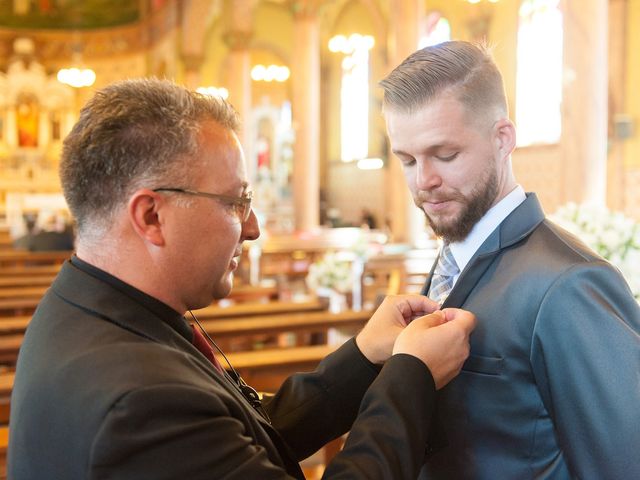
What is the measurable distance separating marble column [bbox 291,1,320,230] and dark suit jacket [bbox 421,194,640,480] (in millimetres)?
12126

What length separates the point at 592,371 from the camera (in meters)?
1.24

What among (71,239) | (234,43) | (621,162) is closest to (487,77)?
(71,239)

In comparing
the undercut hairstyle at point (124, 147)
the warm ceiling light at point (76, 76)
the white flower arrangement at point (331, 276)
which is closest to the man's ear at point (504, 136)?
the undercut hairstyle at point (124, 147)

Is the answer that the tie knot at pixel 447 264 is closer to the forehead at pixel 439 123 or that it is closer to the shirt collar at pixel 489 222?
the shirt collar at pixel 489 222

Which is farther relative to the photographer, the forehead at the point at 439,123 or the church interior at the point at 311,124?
the church interior at the point at 311,124

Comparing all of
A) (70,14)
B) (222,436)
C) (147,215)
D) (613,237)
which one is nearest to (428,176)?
(147,215)

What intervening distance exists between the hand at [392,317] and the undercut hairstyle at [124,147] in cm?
58

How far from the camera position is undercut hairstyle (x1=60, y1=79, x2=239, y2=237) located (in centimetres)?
119

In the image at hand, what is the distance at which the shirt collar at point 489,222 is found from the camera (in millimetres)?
1480

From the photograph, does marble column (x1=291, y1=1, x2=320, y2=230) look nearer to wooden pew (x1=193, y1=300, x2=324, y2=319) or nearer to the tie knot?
wooden pew (x1=193, y1=300, x2=324, y2=319)

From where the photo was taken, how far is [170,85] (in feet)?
4.19

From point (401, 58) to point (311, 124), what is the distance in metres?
2.96

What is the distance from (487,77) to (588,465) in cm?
78

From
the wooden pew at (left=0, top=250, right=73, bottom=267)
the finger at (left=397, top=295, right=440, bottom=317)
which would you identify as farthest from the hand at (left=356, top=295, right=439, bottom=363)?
the wooden pew at (left=0, top=250, right=73, bottom=267)
